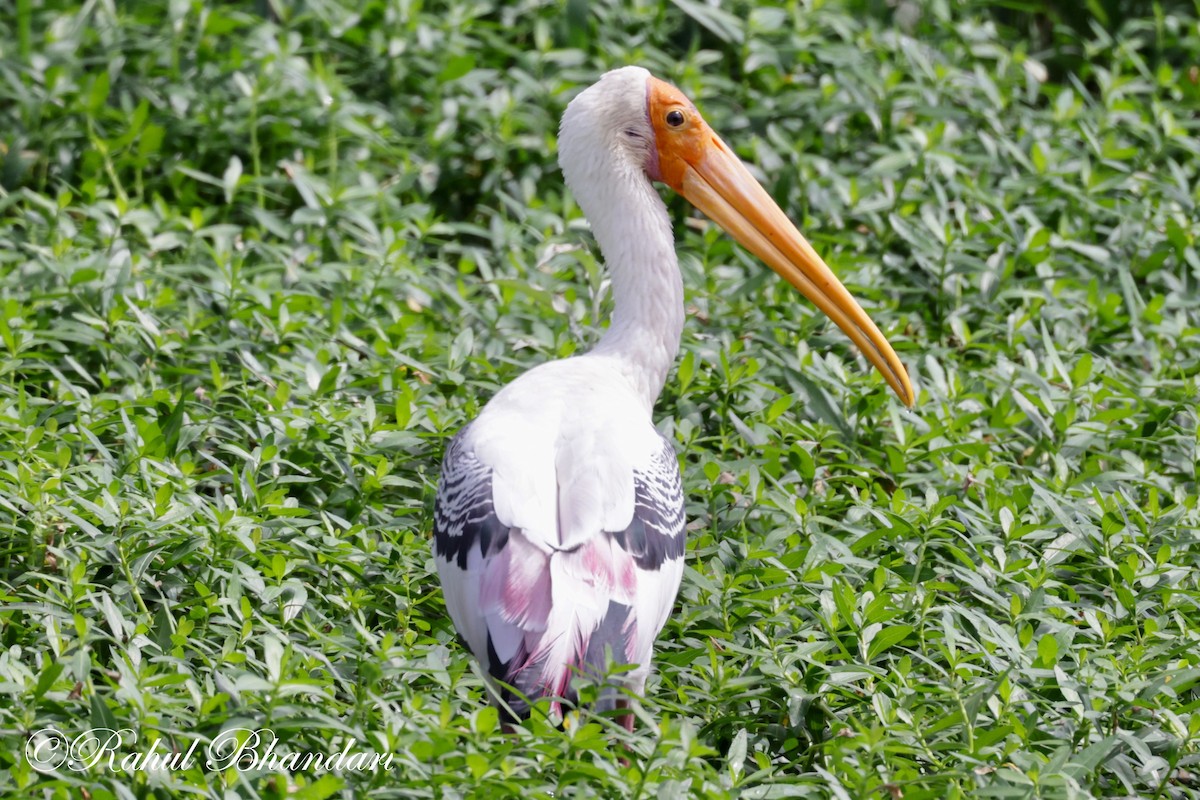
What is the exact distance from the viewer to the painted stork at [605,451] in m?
3.51

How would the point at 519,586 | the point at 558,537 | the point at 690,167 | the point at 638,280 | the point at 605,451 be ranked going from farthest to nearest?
the point at 690,167 → the point at 638,280 → the point at 605,451 → the point at 558,537 → the point at 519,586

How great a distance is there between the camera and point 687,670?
3.96 meters

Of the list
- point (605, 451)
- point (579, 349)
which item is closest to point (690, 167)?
point (579, 349)

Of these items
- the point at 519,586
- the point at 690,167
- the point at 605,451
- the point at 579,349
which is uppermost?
the point at 690,167

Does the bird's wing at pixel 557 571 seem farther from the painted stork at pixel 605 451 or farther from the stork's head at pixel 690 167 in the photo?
the stork's head at pixel 690 167

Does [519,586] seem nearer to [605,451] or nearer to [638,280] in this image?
[605,451]

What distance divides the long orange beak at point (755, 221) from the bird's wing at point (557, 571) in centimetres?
112

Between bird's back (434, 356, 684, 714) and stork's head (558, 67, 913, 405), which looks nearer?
bird's back (434, 356, 684, 714)

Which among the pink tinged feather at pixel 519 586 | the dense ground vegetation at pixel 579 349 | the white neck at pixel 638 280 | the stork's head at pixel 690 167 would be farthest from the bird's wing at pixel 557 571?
the stork's head at pixel 690 167

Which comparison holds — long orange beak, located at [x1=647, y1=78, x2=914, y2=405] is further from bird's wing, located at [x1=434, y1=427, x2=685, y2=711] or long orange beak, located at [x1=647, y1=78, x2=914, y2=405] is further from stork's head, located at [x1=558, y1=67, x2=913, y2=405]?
bird's wing, located at [x1=434, y1=427, x2=685, y2=711]

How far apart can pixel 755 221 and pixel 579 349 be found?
893 millimetres

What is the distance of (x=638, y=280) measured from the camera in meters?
4.48

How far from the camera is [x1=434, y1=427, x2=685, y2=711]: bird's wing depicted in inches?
136

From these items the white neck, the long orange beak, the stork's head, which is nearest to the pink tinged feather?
the white neck
